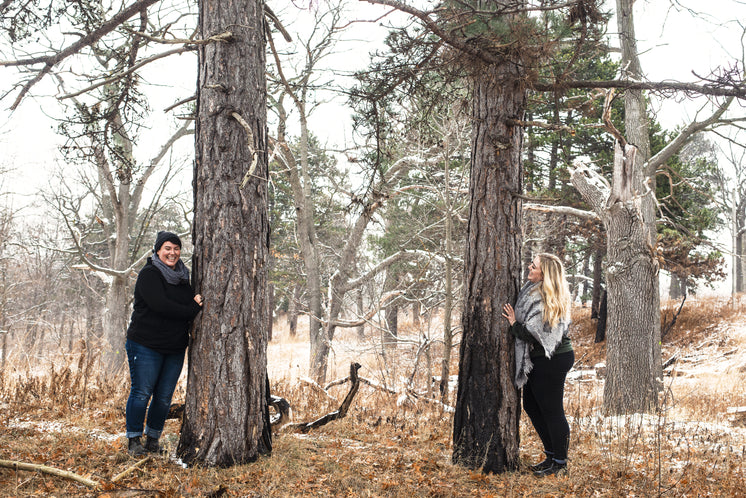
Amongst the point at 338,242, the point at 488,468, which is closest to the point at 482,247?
the point at 488,468

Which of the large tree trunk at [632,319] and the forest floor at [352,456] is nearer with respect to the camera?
the forest floor at [352,456]

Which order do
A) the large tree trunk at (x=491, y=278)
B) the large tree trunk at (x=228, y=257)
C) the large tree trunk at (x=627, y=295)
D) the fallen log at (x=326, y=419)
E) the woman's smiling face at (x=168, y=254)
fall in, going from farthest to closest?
the large tree trunk at (x=627, y=295)
the fallen log at (x=326, y=419)
the large tree trunk at (x=491, y=278)
the woman's smiling face at (x=168, y=254)
the large tree trunk at (x=228, y=257)

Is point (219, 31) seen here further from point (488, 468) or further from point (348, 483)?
point (488, 468)

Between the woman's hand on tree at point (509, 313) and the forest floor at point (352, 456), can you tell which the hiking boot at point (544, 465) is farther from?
the woman's hand on tree at point (509, 313)

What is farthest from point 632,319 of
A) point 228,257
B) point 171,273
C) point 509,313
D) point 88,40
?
point 88,40

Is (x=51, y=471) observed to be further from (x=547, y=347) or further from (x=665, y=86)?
(x=665, y=86)

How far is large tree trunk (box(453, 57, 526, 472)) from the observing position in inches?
168

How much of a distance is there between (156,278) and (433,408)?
398 cm

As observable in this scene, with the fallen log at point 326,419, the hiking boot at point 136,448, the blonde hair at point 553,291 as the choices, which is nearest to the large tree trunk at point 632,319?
the blonde hair at point 553,291

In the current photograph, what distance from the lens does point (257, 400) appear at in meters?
4.00

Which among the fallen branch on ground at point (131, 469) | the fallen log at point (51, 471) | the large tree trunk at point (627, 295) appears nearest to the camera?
the fallen log at point (51, 471)

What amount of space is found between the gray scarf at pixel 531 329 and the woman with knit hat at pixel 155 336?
8.70 feet

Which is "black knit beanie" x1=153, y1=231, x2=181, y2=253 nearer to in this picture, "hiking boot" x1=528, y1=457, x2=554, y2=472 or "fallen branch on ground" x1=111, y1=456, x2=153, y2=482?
"fallen branch on ground" x1=111, y1=456, x2=153, y2=482

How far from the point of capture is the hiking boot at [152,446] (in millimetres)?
4012
